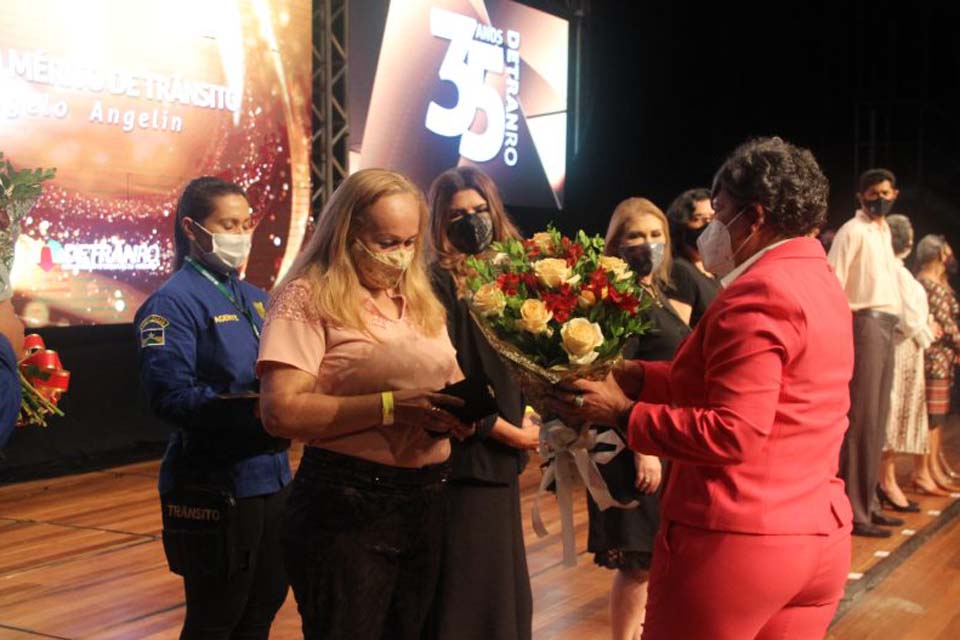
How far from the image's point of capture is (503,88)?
949 cm

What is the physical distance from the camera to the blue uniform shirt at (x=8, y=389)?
2012 millimetres

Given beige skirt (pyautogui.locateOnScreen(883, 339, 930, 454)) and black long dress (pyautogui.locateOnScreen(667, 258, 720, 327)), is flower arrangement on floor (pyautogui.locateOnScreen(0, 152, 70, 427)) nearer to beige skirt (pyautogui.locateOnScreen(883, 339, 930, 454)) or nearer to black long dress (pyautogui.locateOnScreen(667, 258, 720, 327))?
black long dress (pyautogui.locateOnScreen(667, 258, 720, 327))

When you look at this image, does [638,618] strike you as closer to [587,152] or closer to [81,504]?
[81,504]

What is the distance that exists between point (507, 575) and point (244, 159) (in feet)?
17.0

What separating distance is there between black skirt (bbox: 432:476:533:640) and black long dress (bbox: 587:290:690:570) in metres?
0.64

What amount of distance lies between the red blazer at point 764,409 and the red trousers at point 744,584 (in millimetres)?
28

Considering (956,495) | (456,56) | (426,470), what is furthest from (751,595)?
(456,56)

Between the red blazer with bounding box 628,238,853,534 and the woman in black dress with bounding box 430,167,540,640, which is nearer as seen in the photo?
the red blazer with bounding box 628,238,853,534

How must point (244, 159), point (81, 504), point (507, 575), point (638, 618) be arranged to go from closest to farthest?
1. point (507, 575)
2. point (638, 618)
3. point (81, 504)
4. point (244, 159)

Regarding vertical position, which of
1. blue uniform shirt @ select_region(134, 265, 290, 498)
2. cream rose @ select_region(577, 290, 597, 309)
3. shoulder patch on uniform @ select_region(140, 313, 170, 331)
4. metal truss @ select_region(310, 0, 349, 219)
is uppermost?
metal truss @ select_region(310, 0, 349, 219)

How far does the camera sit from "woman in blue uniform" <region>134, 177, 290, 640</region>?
2.64 metres

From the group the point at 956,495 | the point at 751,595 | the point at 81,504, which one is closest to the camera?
the point at 751,595

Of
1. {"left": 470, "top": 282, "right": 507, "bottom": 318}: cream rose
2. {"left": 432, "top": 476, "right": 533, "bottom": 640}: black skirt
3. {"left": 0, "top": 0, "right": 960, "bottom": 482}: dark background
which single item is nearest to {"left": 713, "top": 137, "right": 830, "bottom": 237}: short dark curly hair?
{"left": 470, "top": 282, "right": 507, "bottom": 318}: cream rose

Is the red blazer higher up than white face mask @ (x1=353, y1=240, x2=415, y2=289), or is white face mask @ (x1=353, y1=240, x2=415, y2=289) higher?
white face mask @ (x1=353, y1=240, x2=415, y2=289)
